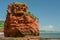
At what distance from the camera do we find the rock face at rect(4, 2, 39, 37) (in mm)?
42375

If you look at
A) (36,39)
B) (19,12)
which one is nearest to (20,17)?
(19,12)

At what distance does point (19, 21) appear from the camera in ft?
139

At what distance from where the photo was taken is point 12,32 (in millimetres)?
43000

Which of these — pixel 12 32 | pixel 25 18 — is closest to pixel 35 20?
pixel 25 18

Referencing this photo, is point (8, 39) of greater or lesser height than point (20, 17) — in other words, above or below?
below

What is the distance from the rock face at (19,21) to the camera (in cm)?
4238

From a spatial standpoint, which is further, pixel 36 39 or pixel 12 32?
pixel 12 32

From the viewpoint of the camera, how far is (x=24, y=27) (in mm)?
42375

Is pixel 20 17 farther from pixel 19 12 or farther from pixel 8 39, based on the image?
pixel 8 39

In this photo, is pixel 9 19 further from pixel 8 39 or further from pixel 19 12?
pixel 8 39

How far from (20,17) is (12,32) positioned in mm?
→ 3270

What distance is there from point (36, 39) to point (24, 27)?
4.74 metres

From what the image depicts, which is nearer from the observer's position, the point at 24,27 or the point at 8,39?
the point at 8,39

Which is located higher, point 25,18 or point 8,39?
point 25,18
